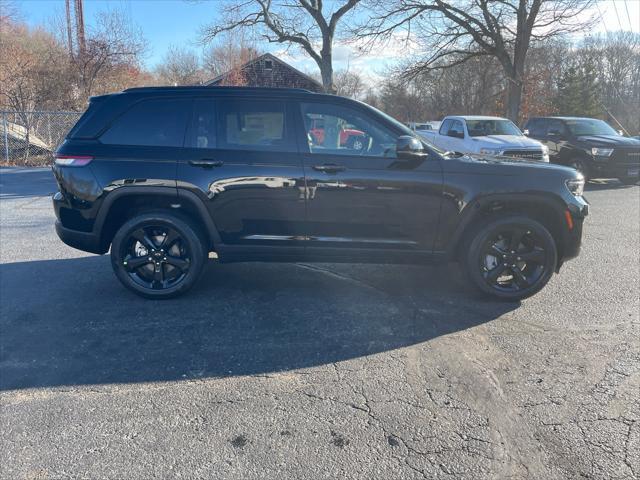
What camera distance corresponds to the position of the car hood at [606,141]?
43.0ft

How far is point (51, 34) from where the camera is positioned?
80.5 feet

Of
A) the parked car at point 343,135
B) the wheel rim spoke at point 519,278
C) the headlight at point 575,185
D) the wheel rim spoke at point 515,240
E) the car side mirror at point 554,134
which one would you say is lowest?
the wheel rim spoke at point 519,278

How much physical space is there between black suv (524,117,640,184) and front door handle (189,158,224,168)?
12.0m

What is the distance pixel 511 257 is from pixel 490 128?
385 inches

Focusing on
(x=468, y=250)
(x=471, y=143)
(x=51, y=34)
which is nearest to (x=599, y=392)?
(x=468, y=250)

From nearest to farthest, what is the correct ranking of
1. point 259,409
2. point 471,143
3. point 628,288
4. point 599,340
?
point 259,409, point 599,340, point 628,288, point 471,143

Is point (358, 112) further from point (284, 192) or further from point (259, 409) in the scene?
point (259, 409)

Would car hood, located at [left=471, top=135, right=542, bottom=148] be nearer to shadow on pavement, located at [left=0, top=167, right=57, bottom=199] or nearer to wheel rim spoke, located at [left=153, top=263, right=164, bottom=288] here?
wheel rim spoke, located at [left=153, top=263, right=164, bottom=288]

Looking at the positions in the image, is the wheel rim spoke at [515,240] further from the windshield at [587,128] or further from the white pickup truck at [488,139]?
the windshield at [587,128]

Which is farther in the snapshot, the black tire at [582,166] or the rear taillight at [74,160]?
the black tire at [582,166]

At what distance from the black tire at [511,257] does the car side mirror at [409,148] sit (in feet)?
3.25

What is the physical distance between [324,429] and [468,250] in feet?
8.55

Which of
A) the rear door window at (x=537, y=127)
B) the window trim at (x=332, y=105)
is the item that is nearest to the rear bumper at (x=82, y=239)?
the window trim at (x=332, y=105)

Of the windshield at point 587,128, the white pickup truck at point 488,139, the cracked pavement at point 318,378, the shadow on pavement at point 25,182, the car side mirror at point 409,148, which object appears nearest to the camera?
the cracked pavement at point 318,378
